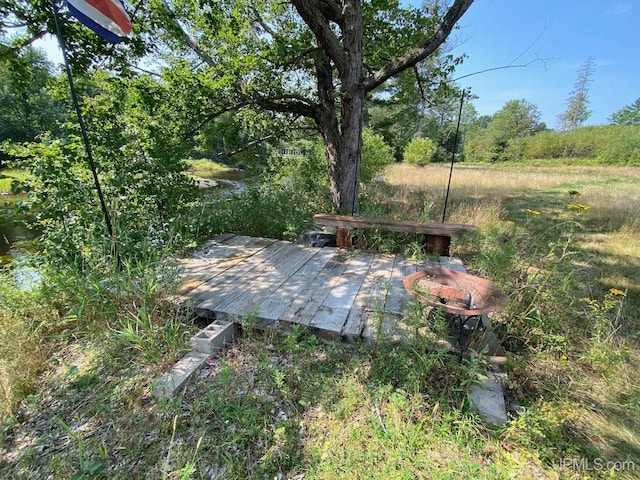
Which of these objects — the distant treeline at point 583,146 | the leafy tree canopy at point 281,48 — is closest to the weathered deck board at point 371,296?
the leafy tree canopy at point 281,48

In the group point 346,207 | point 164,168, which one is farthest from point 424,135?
point 164,168

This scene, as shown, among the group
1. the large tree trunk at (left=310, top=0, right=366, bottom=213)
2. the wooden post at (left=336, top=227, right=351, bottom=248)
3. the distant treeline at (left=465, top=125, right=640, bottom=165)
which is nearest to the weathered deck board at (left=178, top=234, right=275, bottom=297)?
the wooden post at (left=336, top=227, right=351, bottom=248)

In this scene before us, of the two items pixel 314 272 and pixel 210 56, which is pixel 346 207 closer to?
pixel 314 272

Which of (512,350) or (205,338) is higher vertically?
(205,338)

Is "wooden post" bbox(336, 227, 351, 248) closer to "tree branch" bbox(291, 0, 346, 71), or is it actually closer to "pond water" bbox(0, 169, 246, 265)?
"tree branch" bbox(291, 0, 346, 71)

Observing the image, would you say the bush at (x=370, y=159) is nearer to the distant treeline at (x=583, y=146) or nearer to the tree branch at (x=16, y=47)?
the tree branch at (x=16, y=47)

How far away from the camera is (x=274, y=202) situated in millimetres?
5184

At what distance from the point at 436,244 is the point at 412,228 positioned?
17.4 inches

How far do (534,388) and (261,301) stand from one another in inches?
85.3

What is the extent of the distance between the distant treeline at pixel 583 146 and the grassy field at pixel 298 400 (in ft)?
110

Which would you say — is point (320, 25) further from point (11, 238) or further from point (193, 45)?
point (11, 238)

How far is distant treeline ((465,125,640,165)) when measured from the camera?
24359 mm

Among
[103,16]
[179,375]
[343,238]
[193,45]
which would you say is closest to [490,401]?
[179,375]

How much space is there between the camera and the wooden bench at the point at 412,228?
3.46 meters
